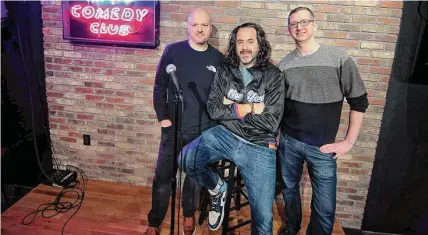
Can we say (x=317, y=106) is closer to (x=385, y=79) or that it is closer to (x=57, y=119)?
(x=385, y=79)

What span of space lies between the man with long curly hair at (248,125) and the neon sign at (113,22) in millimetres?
1086

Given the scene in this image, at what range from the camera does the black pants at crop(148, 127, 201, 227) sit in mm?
3051

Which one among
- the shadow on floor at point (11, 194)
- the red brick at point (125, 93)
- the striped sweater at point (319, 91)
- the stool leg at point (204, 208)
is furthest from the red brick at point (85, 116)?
the striped sweater at point (319, 91)

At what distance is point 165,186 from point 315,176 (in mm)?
1261

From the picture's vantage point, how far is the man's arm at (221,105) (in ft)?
8.47

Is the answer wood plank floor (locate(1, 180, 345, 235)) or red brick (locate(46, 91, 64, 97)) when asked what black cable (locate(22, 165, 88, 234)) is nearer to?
wood plank floor (locate(1, 180, 345, 235))

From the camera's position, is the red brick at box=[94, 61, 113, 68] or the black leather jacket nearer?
the black leather jacket

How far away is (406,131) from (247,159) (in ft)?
5.91

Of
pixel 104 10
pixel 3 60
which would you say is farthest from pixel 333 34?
pixel 3 60

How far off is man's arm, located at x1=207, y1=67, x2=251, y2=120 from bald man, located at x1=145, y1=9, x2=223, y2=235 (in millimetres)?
243

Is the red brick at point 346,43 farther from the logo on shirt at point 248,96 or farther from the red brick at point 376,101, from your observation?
the logo on shirt at point 248,96

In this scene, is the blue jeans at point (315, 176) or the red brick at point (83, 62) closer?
the blue jeans at point (315, 176)

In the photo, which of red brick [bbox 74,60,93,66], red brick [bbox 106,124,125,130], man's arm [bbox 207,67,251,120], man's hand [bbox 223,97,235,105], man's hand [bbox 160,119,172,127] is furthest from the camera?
red brick [bbox 106,124,125,130]

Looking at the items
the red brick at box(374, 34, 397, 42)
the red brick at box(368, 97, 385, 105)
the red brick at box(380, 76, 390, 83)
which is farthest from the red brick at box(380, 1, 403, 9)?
the red brick at box(368, 97, 385, 105)
